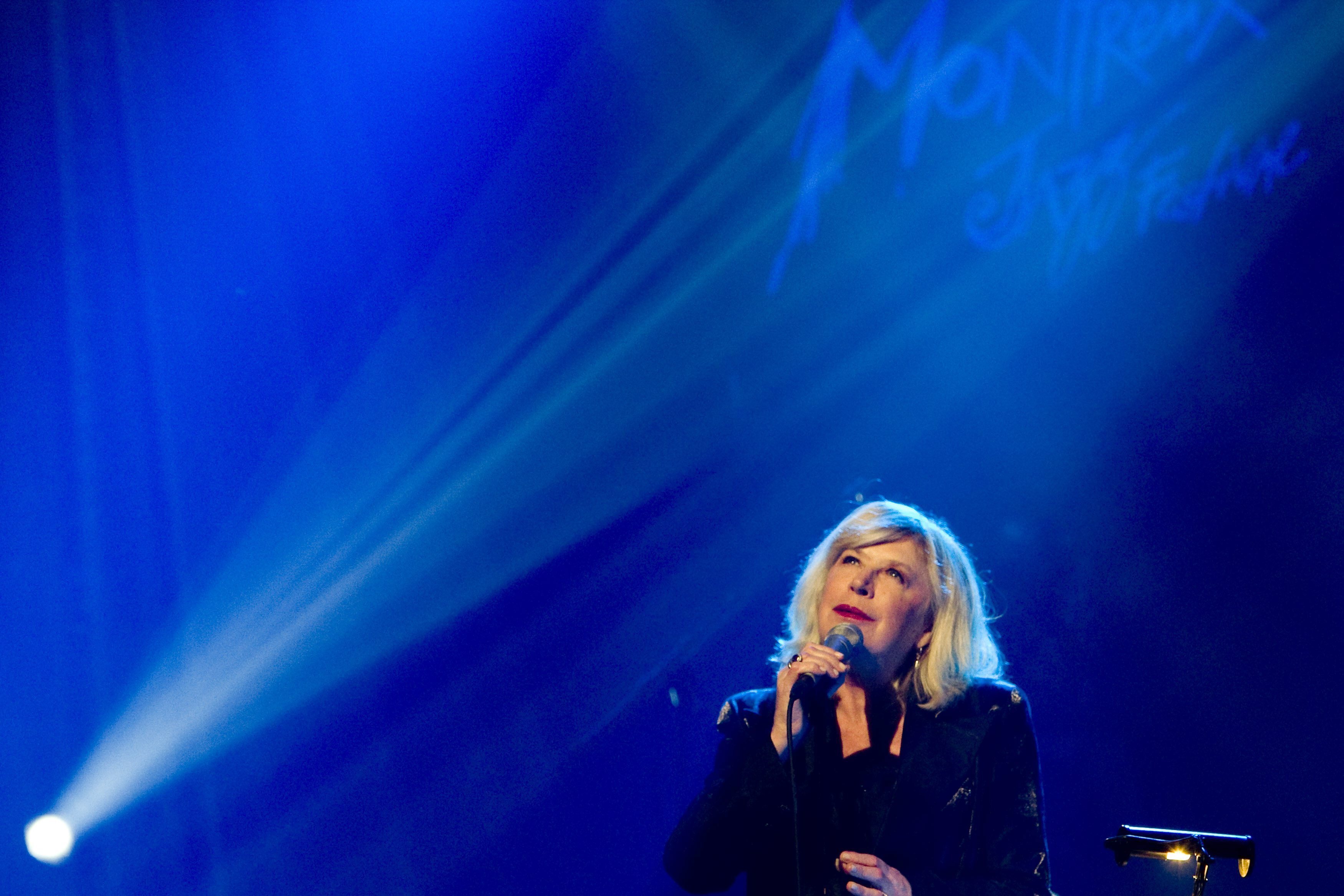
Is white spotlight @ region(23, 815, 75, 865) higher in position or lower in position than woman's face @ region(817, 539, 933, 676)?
lower

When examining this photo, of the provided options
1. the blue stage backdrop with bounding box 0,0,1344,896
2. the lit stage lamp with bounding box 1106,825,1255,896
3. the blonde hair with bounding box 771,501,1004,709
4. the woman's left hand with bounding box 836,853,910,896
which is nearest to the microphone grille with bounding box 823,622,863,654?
the blonde hair with bounding box 771,501,1004,709

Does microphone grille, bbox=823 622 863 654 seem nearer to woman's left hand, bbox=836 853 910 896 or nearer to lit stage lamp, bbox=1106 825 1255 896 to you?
woman's left hand, bbox=836 853 910 896

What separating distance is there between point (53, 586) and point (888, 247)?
2315 mm

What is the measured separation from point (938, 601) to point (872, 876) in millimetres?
630

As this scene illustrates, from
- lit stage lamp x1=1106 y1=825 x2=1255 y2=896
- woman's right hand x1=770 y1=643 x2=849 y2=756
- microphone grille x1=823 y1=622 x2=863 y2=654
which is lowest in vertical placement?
lit stage lamp x1=1106 y1=825 x2=1255 y2=896

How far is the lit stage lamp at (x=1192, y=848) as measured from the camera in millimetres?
1389

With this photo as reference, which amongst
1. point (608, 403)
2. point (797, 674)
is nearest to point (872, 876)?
point (797, 674)

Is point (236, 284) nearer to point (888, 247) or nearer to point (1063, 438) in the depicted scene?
point (888, 247)

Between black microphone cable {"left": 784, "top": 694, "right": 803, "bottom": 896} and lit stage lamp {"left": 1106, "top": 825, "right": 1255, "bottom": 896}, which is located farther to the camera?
black microphone cable {"left": 784, "top": 694, "right": 803, "bottom": 896}

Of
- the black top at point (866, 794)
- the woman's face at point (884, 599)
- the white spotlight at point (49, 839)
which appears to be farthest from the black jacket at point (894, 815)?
the white spotlight at point (49, 839)

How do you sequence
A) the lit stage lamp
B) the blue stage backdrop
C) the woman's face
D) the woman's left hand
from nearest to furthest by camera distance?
the lit stage lamp → the woman's left hand → the woman's face → the blue stage backdrop

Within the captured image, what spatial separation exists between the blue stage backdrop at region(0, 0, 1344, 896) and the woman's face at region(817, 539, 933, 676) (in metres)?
0.73

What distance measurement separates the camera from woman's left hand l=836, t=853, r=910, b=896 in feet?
5.67

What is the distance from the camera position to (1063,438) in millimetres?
2971
